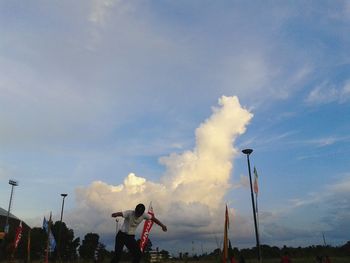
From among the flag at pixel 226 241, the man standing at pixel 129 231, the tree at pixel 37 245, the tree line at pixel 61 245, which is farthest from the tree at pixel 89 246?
the man standing at pixel 129 231

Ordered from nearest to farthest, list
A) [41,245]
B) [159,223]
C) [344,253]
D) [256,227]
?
[159,223], [256,227], [344,253], [41,245]

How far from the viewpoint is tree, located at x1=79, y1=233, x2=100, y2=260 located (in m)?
91.7

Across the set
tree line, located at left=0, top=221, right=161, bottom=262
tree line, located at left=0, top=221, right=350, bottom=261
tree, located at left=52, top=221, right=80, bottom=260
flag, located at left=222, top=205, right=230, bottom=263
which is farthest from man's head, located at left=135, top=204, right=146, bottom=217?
tree, located at left=52, top=221, right=80, bottom=260

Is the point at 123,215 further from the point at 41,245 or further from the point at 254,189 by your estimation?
the point at 41,245

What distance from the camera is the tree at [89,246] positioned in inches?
3609

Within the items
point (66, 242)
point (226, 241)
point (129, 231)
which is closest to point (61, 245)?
point (66, 242)

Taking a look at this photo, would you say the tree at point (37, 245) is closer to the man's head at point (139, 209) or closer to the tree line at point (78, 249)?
the tree line at point (78, 249)

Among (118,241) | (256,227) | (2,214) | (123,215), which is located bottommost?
(118,241)

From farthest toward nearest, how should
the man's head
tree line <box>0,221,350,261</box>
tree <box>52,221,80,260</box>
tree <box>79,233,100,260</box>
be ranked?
tree <box>79,233,100,260</box>
tree <box>52,221,80,260</box>
tree line <box>0,221,350,261</box>
the man's head

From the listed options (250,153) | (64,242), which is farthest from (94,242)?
(250,153)

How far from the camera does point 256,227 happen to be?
87.2 feet

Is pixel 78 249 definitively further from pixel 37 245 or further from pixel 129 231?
pixel 129 231

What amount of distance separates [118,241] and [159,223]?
129 centimetres

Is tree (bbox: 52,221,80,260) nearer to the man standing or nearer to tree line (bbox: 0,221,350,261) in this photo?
tree line (bbox: 0,221,350,261)
